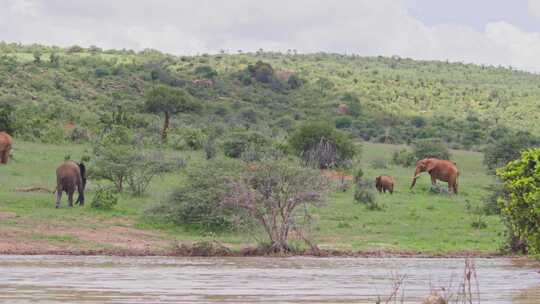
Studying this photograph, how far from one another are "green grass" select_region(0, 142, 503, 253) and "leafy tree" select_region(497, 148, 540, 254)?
5403 mm

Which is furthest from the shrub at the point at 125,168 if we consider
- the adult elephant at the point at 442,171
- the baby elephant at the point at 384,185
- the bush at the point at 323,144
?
the adult elephant at the point at 442,171

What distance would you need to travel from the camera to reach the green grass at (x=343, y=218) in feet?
85.7

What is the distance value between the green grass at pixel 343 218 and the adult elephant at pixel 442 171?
1.47m

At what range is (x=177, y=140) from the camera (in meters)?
49.0

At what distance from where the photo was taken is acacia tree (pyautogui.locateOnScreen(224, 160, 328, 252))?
23.6m

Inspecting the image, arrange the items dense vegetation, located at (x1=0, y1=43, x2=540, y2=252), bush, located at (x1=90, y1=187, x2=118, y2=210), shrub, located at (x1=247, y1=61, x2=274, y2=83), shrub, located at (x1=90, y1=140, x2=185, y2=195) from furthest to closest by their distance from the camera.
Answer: shrub, located at (x1=247, y1=61, x2=274, y2=83), shrub, located at (x1=90, y1=140, x2=185, y2=195), bush, located at (x1=90, y1=187, x2=118, y2=210), dense vegetation, located at (x1=0, y1=43, x2=540, y2=252)

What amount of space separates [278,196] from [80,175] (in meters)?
7.53

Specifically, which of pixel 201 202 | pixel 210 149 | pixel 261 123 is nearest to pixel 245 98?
pixel 261 123

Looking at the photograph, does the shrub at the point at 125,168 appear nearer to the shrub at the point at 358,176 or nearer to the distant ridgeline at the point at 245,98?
the shrub at the point at 358,176

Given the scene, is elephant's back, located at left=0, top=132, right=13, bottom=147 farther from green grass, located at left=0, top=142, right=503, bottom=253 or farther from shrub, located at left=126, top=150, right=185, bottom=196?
shrub, located at left=126, top=150, right=185, bottom=196

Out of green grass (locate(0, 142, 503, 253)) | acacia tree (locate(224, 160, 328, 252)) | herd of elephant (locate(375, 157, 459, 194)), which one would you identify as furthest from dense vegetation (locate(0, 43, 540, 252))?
herd of elephant (locate(375, 157, 459, 194))

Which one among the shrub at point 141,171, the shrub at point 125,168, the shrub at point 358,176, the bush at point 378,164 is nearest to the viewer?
the shrub at point 125,168

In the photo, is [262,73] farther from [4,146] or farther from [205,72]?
[4,146]

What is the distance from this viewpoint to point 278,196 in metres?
23.8
